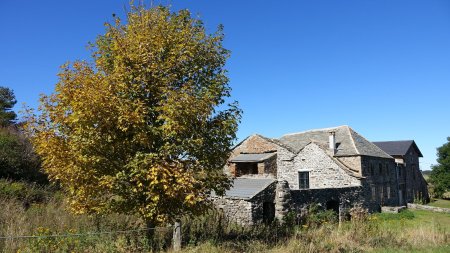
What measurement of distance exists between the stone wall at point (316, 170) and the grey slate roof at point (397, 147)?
1658 centimetres

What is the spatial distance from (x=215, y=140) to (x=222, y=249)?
2861mm

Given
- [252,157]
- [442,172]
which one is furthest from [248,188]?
[442,172]

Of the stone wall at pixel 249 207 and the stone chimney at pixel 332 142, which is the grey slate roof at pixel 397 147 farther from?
the stone wall at pixel 249 207

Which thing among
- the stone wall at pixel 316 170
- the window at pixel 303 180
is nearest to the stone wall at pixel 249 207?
the stone wall at pixel 316 170

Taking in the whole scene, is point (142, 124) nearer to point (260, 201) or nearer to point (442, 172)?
point (260, 201)

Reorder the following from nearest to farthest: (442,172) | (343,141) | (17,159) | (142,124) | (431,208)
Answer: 1. (142,124)
2. (17,159)
3. (343,141)
4. (431,208)
5. (442,172)

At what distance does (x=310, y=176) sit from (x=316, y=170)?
2.71ft

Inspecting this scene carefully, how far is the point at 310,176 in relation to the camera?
30.1 meters

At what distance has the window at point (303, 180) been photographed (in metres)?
30.4

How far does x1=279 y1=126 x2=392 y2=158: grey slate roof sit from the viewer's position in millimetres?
30562

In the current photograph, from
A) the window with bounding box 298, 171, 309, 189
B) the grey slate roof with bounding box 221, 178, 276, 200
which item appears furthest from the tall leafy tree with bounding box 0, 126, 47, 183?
the window with bounding box 298, 171, 309, 189

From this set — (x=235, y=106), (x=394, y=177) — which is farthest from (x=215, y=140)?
(x=394, y=177)

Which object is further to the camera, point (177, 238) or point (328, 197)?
point (328, 197)

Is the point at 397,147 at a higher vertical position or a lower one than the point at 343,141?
higher
